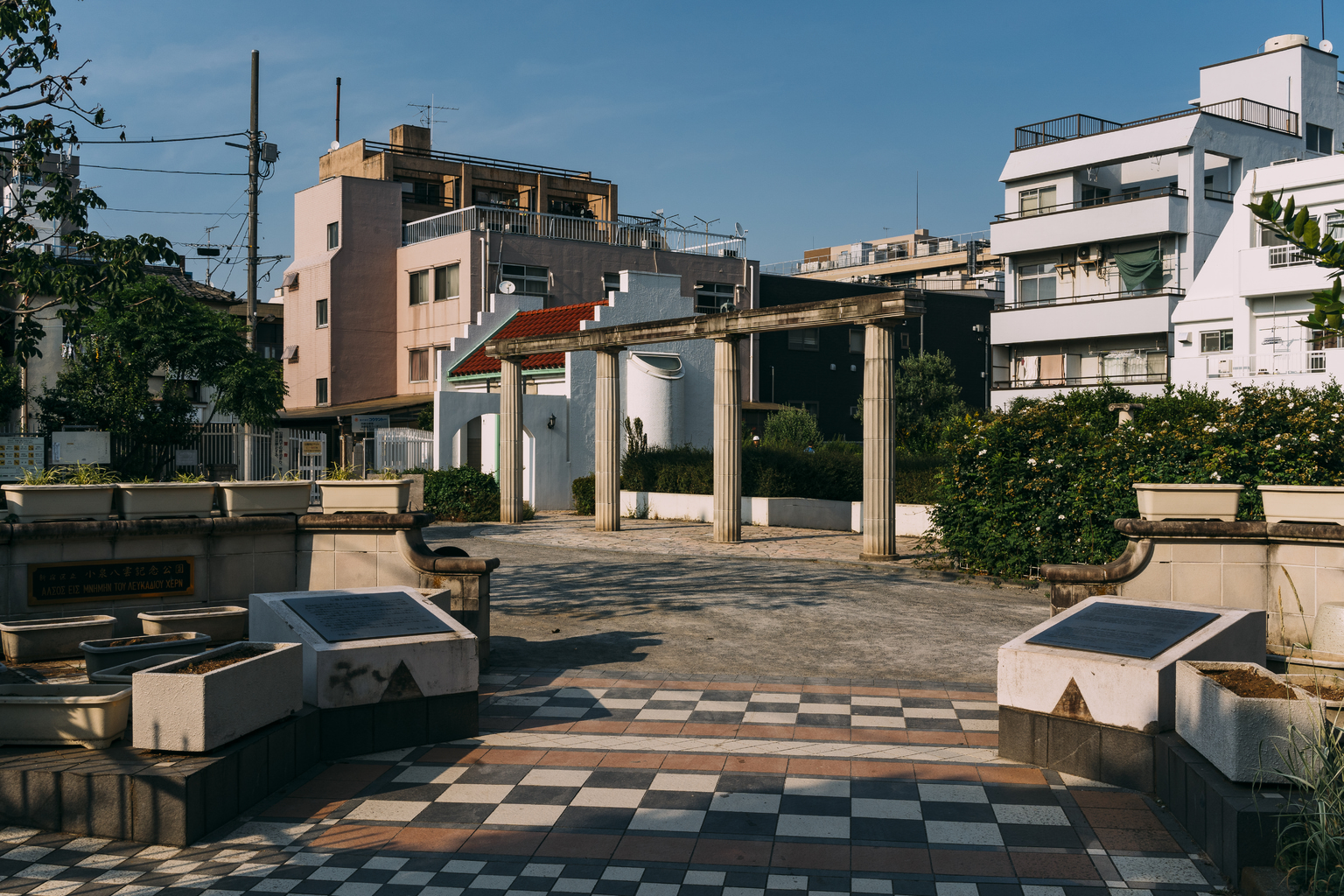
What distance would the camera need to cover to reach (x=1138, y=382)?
127 feet

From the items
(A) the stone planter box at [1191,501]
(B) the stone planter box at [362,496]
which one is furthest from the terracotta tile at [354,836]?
(A) the stone planter box at [1191,501]

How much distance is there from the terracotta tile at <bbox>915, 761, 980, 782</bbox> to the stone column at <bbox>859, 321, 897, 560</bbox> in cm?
1178

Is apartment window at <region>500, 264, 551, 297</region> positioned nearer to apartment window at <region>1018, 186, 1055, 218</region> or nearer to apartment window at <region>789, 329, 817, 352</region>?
apartment window at <region>789, 329, 817, 352</region>

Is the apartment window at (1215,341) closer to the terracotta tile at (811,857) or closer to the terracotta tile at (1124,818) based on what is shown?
the terracotta tile at (1124,818)

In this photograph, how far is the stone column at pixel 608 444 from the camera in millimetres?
23703

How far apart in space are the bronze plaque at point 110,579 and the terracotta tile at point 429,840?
5.11m

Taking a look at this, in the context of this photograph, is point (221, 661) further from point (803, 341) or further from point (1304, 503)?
point (803, 341)

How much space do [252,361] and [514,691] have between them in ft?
60.4

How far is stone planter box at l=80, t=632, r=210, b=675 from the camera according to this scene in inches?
276

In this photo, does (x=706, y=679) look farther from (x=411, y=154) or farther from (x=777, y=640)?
(x=411, y=154)

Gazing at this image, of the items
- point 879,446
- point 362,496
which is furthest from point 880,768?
point 879,446

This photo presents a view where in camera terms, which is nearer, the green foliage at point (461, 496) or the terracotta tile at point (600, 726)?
the terracotta tile at point (600, 726)

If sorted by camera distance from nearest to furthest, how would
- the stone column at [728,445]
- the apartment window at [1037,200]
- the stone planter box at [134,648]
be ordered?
the stone planter box at [134,648], the stone column at [728,445], the apartment window at [1037,200]

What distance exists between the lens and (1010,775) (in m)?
6.52
